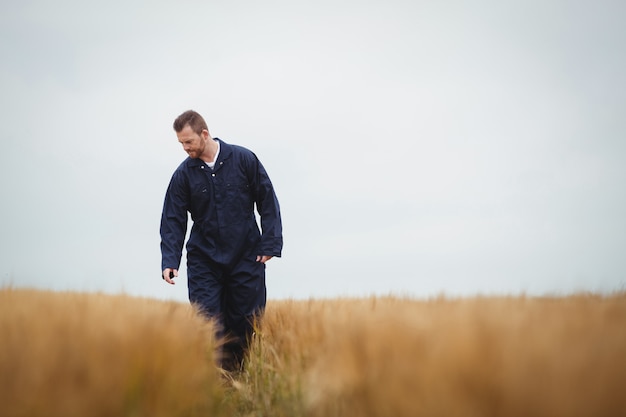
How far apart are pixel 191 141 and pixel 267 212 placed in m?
0.93

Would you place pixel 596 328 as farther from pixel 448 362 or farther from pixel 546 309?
pixel 448 362

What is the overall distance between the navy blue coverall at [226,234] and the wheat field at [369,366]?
1836mm

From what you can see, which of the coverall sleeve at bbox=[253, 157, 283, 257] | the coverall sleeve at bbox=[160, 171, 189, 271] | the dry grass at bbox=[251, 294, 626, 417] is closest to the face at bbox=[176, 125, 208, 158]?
the coverall sleeve at bbox=[160, 171, 189, 271]

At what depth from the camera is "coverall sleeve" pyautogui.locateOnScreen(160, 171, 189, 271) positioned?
4028mm

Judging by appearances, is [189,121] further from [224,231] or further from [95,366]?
[95,366]

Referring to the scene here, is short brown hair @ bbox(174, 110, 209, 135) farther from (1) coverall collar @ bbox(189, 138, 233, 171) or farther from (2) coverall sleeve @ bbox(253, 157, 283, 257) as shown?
(2) coverall sleeve @ bbox(253, 157, 283, 257)

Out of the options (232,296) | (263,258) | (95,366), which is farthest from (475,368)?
(232,296)

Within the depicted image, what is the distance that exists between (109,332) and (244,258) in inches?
91.6

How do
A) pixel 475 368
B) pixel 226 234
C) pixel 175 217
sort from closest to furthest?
pixel 475 368 → pixel 226 234 → pixel 175 217

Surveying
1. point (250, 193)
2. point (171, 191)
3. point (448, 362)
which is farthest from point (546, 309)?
point (171, 191)

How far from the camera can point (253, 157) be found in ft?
13.8

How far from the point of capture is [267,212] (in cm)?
416

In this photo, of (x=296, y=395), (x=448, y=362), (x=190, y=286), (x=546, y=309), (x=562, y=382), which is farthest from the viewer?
(x=190, y=286)

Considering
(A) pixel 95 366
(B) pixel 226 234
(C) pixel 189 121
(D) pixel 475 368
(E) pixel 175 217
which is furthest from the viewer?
(E) pixel 175 217
